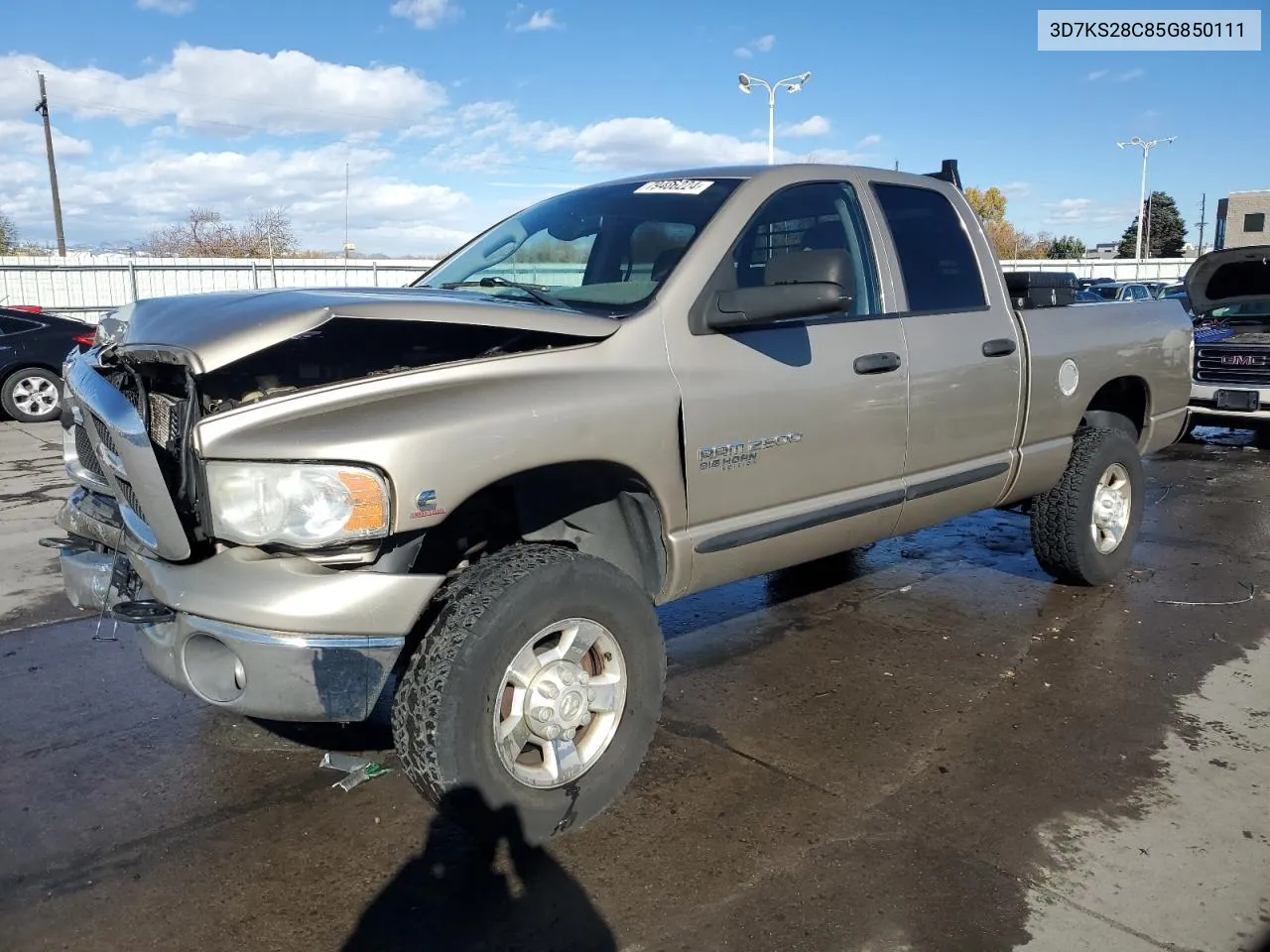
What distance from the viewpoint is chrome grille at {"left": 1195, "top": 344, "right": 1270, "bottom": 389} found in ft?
33.4

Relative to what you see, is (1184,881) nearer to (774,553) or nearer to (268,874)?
(774,553)

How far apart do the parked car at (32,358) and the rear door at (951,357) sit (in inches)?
420

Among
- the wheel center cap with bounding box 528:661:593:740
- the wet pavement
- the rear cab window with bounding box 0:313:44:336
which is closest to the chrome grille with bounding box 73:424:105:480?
the wet pavement

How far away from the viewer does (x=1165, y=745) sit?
364cm

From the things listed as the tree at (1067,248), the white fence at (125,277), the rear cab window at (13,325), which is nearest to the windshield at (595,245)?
the rear cab window at (13,325)

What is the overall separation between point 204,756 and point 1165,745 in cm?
334

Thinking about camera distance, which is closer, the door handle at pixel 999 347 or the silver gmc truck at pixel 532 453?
the silver gmc truck at pixel 532 453

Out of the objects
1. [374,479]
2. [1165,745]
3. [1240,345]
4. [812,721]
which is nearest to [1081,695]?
[1165,745]

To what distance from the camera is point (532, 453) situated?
2812 mm

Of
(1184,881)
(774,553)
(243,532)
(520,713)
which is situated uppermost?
(243,532)

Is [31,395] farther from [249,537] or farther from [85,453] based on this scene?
[249,537]

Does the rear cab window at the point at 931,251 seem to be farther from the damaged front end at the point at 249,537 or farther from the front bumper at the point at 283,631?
the front bumper at the point at 283,631

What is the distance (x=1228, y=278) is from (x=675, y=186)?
8.93m

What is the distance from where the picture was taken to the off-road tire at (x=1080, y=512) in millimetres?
5090
